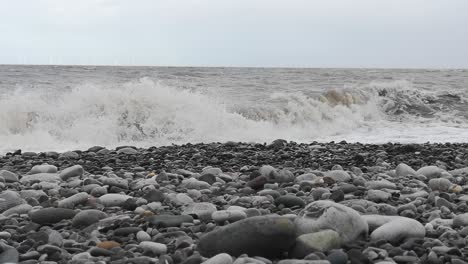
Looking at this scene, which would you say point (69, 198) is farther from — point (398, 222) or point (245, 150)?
point (245, 150)

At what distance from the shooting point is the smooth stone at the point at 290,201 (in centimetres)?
330

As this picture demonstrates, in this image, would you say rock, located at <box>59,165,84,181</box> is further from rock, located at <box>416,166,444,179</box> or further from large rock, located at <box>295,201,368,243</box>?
rock, located at <box>416,166,444,179</box>

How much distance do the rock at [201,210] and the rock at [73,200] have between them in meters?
0.73

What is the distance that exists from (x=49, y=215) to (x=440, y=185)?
290cm

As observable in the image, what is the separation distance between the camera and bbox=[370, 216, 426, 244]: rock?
2564mm

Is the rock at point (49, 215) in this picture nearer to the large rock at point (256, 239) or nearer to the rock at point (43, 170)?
the large rock at point (256, 239)

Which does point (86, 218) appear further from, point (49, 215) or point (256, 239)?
point (256, 239)

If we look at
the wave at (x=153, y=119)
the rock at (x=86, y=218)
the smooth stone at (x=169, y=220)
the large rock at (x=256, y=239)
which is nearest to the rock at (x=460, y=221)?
the large rock at (x=256, y=239)

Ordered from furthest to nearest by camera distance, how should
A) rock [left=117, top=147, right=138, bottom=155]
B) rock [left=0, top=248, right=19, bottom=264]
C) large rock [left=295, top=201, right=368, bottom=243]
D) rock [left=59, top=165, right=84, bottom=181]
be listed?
rock [left=117, top=147, right=138, bottom=155] → rock [left=59, top=165, right=84, bottom=181] → large rock [left=295, top=201, right=368, bottom=243] → rock [left=0, top=248, right=19, bottom=264]

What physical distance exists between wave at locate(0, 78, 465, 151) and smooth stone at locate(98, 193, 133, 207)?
5.51m

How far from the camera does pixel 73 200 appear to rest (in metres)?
3.39

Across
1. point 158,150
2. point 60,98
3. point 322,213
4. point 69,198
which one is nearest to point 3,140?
point 60,98

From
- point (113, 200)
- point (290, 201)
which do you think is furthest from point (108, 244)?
point (290, 201)

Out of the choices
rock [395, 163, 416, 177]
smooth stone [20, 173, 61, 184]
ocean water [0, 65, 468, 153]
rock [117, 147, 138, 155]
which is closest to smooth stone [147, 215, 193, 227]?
smooth stone [20, 173, 61, 184]
